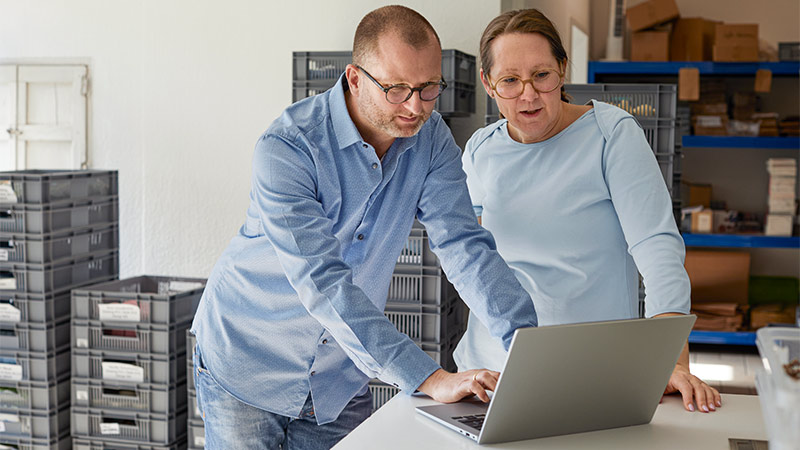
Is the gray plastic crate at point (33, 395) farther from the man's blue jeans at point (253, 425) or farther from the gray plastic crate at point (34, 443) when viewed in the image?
the man's blue jeans at point (253, 425)

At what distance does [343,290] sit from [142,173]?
3073 mm

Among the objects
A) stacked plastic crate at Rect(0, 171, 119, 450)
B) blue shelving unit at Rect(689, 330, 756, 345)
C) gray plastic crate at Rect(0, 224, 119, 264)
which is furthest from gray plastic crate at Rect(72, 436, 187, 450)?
blue shelving unit at Rect(689, 330, 756, 345)

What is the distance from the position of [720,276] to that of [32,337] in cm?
486

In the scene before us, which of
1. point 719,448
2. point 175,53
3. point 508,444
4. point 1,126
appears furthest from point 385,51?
point 1,126

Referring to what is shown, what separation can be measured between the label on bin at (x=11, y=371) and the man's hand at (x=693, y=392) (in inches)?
110

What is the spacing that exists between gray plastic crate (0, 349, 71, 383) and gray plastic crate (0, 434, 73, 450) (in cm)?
25

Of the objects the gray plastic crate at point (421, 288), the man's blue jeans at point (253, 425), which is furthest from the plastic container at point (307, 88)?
the man's blue jeans at point (253, 425)

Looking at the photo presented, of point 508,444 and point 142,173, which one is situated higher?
point 142,173

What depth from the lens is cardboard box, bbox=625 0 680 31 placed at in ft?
21.0

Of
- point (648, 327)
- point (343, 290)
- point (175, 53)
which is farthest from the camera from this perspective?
point (175, 53)

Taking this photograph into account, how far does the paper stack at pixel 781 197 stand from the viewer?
605 cm

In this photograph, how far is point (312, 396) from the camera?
1.90 metres

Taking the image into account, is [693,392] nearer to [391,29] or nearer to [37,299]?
[391,29]

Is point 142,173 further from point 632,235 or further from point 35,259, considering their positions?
point 632,235
